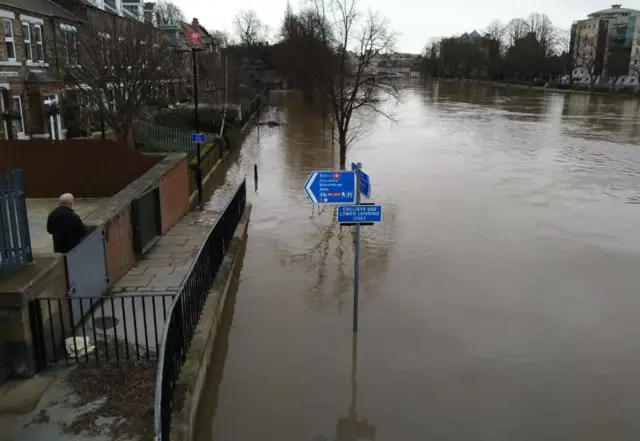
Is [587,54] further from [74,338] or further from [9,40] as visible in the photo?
[74,338]

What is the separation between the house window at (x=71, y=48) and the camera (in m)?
18.9

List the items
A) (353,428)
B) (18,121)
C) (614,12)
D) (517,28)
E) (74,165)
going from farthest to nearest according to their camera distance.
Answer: (517,28)
(614,12)
(18,121)
(74,165)
(353,428)

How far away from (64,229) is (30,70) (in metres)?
17.3

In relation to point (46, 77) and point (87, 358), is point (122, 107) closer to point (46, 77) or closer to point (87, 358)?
point (46, 77)

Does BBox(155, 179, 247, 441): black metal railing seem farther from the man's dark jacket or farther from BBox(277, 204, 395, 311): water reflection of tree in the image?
BBox(277, 204, 395, 311): water reflection of tree

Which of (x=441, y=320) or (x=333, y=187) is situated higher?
(x=333, y=187)

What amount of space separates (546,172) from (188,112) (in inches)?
730

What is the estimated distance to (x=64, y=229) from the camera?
22.7 feet

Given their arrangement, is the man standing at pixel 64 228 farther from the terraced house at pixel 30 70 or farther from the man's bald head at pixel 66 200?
the terraced house at pixel 30 70

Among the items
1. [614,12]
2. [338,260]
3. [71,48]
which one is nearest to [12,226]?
[338,260]

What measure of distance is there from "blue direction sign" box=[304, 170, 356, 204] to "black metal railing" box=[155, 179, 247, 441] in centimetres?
168

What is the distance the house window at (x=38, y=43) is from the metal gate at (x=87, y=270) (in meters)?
17.8

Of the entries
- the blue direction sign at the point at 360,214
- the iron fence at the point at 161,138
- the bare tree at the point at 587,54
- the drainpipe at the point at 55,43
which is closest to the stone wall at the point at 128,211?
the blue direction sign at the point at 360,214

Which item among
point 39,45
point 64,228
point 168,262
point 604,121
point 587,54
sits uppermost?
point 587,54
